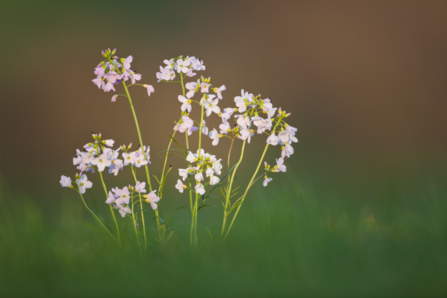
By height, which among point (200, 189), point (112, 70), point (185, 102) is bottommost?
point (200, 189)

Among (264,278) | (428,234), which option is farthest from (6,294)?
(428,234)

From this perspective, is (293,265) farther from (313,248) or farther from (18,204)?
(18,204)

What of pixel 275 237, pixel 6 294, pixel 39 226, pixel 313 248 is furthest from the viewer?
pixel 39 226

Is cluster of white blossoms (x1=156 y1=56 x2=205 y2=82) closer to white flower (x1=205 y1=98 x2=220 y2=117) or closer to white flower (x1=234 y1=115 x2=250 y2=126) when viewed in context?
white flower (x1=205 y1=98 x2=220 y2=117)

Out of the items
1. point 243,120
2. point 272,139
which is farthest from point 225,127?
point 272,139

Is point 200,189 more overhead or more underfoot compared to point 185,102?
more underfoot

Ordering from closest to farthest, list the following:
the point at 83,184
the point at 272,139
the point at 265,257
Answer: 1. the point at 265,257
2. the point at 272,139
3. the point at 83,184

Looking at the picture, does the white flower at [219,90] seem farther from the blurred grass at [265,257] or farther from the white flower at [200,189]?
the blurred grass at [265,257]

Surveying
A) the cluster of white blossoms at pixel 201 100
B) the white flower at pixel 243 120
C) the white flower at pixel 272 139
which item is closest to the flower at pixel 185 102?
the cluster of white blossoms at pixel 201 100

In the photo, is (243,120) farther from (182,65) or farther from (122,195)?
(122,195)
